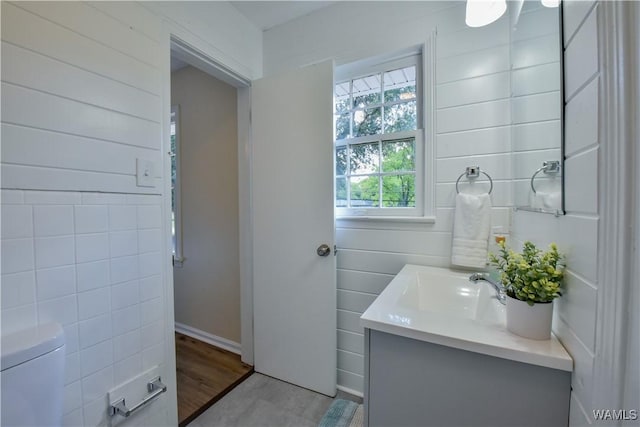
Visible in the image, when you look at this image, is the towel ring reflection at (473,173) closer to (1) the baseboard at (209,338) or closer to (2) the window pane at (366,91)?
(2) the window pane at (366,91)

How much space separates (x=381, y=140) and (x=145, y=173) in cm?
130

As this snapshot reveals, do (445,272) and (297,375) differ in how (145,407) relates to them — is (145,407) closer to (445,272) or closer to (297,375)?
(297,375)

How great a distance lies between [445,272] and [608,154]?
3.19 ft

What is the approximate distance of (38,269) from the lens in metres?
0.88

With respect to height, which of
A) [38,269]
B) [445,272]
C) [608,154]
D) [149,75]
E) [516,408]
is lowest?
[516,408]

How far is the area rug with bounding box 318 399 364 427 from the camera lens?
→ 1.40 meters

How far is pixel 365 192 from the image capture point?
1705 mm

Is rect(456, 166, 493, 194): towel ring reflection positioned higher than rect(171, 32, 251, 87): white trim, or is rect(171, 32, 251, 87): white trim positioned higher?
rect(171, 32, 251, 87): white trim

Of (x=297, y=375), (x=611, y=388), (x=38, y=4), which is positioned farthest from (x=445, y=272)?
(x=38, y=4)

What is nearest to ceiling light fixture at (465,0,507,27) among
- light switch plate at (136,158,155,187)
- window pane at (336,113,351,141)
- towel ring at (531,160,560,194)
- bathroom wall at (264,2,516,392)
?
bathroom wall at (264,2,516,392)

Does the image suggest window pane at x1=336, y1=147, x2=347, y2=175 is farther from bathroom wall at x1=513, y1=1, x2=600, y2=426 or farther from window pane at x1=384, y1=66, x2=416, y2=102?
bathroom wall at x1=513, y1=1, x2=600, y2=426

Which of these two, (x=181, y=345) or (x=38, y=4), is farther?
(x=181, y=345)

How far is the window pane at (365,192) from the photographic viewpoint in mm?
1668

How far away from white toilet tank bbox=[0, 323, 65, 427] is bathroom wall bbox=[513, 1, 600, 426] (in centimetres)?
142
